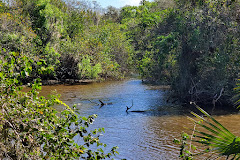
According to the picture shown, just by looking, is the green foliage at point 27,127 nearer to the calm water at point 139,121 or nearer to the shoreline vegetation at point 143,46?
the shoreline vegetation at point 143,46

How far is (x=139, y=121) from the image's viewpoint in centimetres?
1303

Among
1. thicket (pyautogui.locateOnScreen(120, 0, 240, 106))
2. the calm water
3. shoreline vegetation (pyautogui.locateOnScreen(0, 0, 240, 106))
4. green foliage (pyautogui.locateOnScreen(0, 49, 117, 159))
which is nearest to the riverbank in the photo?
shoreline vegetation (pyautogui.locateOnScreen(0, 0, 240, 106))

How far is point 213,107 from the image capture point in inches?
575

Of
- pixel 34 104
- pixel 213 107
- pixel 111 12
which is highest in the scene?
pixel 111 12

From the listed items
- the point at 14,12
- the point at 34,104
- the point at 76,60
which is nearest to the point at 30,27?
the point at 14,12

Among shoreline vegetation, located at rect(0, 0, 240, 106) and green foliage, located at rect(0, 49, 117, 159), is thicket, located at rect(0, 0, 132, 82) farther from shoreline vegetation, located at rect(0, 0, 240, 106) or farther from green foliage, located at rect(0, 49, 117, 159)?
green foliage, located at rect(0, 49, 117, 159)

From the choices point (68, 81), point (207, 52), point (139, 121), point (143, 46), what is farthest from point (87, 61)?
point (139, 121)

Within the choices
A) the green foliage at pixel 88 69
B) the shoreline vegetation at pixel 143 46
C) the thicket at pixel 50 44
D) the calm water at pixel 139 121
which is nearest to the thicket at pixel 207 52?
the shoreline vegetation at pixel 143 46

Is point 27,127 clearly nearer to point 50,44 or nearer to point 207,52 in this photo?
point 207,52

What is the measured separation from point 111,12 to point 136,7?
495cm

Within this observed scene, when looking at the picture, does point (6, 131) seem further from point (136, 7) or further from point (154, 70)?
point (136, 7)

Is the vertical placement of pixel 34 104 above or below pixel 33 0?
below

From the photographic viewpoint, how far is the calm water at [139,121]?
31.9ft

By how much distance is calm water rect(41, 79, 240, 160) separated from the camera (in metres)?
9.73
